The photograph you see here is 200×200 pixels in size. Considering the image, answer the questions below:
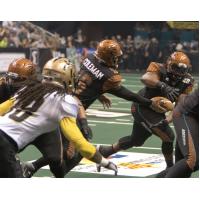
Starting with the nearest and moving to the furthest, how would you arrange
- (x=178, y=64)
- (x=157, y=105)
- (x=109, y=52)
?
(x=178, y=64)
(x=109, y=52)
(x=157, y=105)

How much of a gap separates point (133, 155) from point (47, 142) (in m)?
2.96

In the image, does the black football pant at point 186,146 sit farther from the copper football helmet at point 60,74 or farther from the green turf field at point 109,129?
the green turf field at point 109,129

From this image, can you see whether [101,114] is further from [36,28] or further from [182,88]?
[36,28]

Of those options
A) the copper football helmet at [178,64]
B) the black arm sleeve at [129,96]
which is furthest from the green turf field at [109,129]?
the copper football helmet at [178,64]

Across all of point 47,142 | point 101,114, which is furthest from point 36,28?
point 47,142

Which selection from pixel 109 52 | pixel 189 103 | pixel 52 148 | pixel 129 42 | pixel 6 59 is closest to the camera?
pixel 189 103

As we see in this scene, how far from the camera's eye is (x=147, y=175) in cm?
823

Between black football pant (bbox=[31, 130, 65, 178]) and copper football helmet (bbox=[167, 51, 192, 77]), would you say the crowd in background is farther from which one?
black football pant (bbox=[31, 130, 65, 178])

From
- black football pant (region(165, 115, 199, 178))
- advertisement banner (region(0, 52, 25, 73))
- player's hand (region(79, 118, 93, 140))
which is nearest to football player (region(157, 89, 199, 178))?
black football pant (region(165, 115, 199, 178))

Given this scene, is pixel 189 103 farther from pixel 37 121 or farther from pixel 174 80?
pixel 37 121

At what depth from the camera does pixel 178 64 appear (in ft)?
25.5

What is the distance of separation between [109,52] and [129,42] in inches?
755

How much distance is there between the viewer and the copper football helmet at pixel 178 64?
775 centimetres

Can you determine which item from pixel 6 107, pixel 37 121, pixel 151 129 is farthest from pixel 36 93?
pixel 151 129
